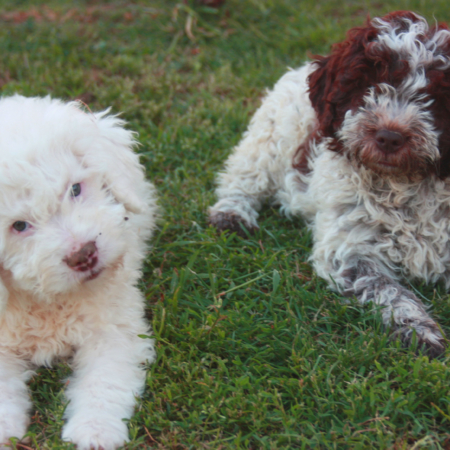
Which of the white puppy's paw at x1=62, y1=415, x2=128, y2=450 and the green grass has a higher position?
the white puppy's paw at x1=62, y1=415, x2=128, y2=450

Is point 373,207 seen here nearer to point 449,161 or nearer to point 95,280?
point 449,161

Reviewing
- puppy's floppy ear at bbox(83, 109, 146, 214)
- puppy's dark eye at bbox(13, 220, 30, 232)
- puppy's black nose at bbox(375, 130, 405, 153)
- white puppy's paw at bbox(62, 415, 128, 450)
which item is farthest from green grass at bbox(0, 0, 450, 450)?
puppy's black nose at bbox(375, 130, 405, 153)

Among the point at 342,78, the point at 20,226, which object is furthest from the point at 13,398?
the point at 342,78

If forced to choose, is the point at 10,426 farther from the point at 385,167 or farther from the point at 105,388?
the point at 385,167

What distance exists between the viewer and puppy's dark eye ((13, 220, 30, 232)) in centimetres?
232

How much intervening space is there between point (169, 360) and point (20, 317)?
2.44 feet

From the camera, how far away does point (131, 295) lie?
2877mm

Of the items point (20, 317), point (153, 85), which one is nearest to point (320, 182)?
point (20, 317)

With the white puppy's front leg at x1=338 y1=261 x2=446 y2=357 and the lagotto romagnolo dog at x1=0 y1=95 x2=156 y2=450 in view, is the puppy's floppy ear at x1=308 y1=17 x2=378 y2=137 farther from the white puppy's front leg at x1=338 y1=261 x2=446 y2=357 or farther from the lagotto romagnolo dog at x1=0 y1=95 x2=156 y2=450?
→ the lagotto romagnolo dog at x1=0 y1=95 x2=156 y2=450

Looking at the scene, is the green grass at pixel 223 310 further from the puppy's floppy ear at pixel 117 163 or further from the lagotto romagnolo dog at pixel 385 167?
the puppy's floppy ear at pixel 117 163

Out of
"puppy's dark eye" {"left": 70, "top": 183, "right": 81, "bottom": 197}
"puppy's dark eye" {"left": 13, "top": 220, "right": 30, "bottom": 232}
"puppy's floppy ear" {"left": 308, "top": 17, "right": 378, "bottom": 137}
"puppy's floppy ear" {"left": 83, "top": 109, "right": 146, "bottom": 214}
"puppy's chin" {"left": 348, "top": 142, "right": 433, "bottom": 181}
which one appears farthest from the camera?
"puppy's floppy ear" {"left": 308, "top": 17, "right": 378, "bottom": 137}

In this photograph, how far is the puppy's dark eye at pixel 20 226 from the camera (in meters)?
2.32

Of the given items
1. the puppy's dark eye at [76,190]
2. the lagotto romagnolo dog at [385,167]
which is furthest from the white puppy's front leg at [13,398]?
the lagotto romagnolo dog at [385,167]

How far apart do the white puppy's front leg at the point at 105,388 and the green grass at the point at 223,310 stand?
0.07m
